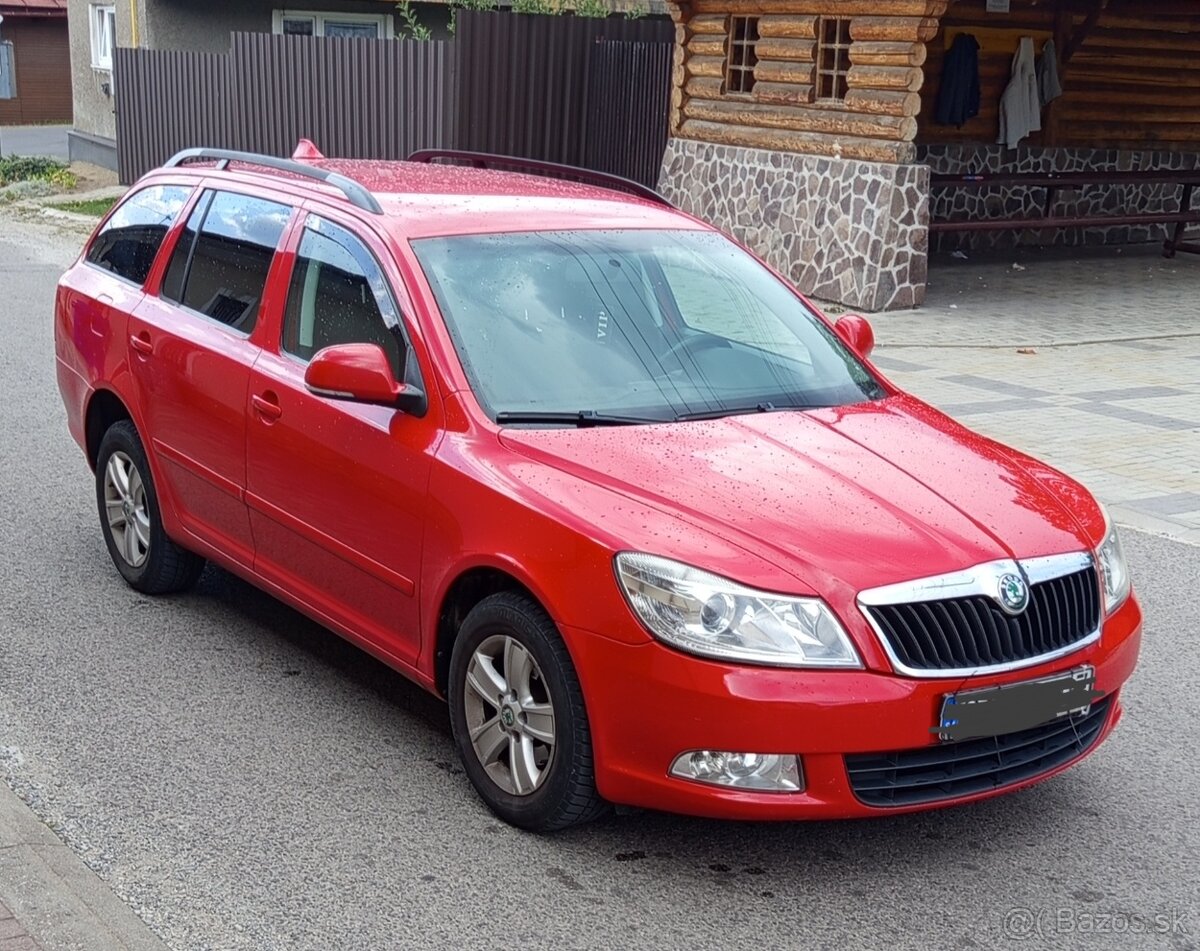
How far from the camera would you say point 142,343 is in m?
6.17

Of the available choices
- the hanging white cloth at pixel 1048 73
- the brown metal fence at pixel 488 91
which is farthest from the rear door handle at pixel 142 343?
the hanging white cloth at pixel 1048 73

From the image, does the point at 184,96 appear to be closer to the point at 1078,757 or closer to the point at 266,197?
the point at 266,197

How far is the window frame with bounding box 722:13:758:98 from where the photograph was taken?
56.9ft

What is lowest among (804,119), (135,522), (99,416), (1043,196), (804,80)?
(1043,196)

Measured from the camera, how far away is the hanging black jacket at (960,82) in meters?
19.1

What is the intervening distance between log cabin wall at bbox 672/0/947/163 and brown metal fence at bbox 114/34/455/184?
9.27 feet

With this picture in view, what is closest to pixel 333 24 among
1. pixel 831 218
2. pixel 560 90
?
pixel 560 90

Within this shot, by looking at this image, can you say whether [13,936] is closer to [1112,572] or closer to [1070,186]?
[1112,572]

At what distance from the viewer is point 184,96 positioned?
23.2 metres

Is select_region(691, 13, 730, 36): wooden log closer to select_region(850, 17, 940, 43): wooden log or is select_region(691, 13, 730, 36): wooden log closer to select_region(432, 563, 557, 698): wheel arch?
select_region(850, 17, 940, 43): wooden log

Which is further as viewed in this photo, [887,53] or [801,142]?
[801,142]

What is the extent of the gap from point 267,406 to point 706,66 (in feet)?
43.9

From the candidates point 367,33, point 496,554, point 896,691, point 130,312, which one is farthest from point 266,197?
point 367,33

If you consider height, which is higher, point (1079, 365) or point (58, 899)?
point (58, 899)
